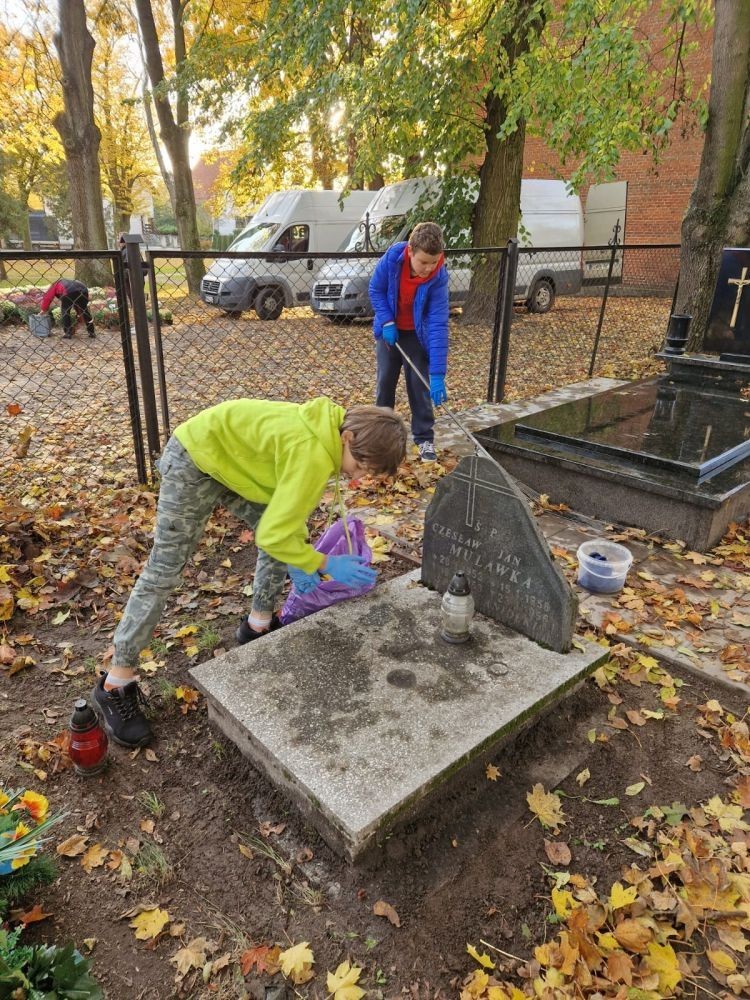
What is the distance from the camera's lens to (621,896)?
189 centimetres

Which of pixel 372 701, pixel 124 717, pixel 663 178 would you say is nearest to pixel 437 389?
pixel 372 701

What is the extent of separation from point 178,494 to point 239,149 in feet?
88.1

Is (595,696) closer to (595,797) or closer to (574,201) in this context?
(595,797)

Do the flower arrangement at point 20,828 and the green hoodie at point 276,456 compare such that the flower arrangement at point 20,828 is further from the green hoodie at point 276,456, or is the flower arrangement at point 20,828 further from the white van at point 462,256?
the white van at point 462,256

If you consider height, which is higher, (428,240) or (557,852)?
(428,240)

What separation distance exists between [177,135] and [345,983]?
1785 cm

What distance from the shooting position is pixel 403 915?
186 centimetres

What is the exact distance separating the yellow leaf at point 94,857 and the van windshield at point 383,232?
1159 cm

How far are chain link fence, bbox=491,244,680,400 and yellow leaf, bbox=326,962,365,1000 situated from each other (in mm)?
5876

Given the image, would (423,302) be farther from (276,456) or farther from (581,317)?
(581,317)

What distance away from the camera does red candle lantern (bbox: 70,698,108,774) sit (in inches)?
86.0

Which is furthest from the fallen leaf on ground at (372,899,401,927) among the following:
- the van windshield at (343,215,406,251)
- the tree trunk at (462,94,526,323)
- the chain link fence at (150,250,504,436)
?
the van windshield at (343,215,406,251)

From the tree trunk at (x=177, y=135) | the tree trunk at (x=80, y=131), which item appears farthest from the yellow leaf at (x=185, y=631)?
the tree trunk at (x=80, y=131)

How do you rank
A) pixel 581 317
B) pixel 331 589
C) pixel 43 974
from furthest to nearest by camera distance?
pixel 581 317
pixel 331 589
pixel 43 974
